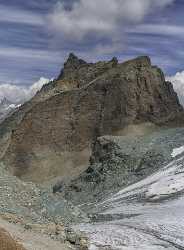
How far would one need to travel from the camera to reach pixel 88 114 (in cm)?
11306

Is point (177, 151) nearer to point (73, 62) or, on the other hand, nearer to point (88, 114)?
point (88, 114)

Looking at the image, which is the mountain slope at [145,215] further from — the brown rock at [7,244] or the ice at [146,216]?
the brown rock at [7,244]

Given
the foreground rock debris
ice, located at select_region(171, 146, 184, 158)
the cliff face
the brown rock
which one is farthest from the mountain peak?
the brown rock

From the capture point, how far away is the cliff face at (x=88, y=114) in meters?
107

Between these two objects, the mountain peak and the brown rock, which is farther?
the mountain peak

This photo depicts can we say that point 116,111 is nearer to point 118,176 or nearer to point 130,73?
point 130,73

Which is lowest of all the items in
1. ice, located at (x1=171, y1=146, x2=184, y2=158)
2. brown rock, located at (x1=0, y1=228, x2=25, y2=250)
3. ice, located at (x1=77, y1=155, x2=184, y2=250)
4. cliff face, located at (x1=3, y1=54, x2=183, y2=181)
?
brown rock, located at (x1=0, y1=228, x2=25, y2=250)

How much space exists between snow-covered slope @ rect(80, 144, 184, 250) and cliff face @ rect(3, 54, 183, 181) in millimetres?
48337

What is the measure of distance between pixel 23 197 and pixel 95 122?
72455 millimetres

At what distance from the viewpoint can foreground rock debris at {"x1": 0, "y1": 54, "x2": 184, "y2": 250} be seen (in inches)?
1369

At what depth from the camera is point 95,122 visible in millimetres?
111312

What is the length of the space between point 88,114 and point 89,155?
11.9 metres

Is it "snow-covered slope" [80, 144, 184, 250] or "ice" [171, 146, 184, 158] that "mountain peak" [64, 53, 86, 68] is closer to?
"ice" [171, 146, 184, 158]

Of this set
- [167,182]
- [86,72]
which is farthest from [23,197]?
[86,72]
